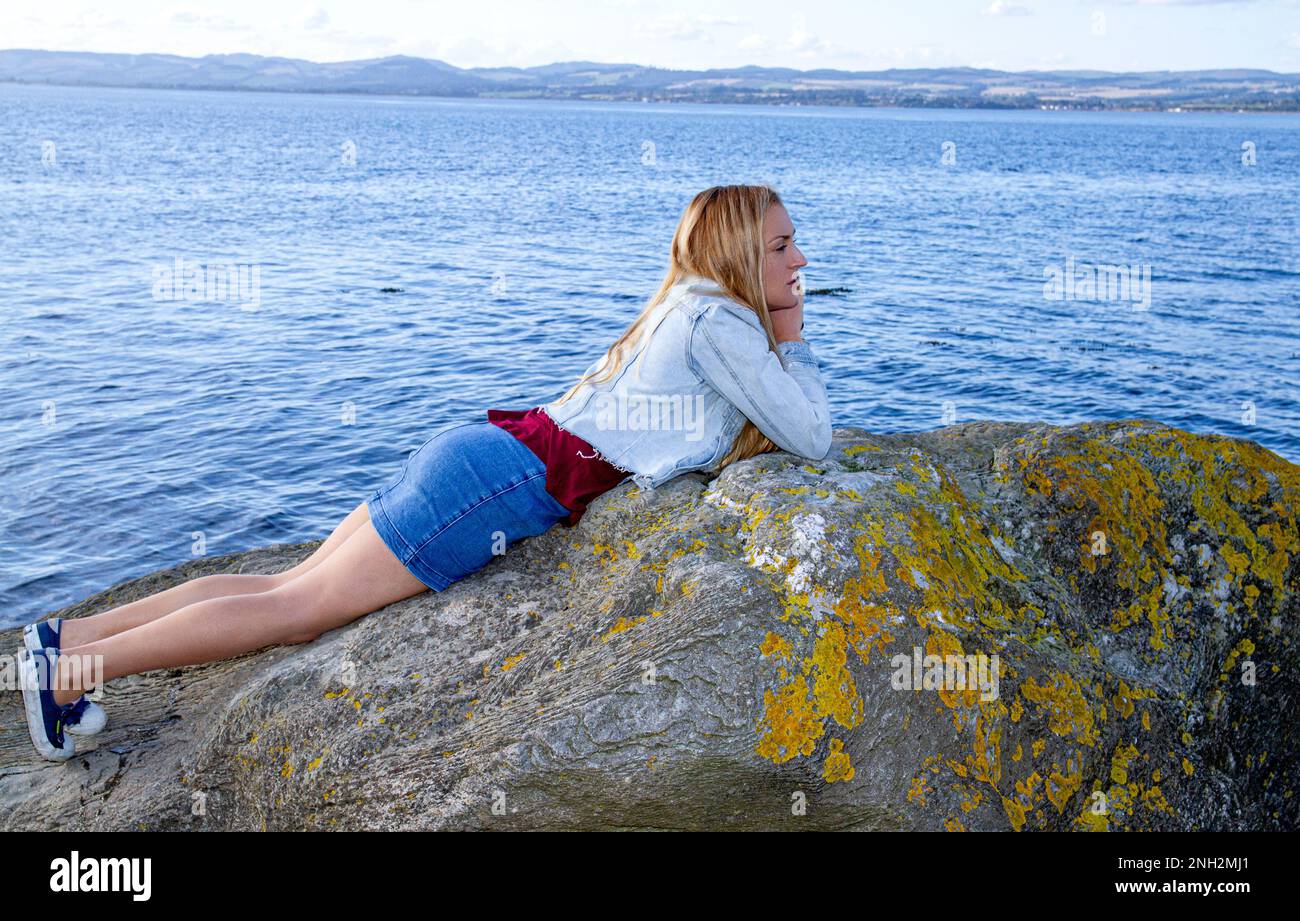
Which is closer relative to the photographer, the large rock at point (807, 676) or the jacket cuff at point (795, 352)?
the large rock at point (807, 676)

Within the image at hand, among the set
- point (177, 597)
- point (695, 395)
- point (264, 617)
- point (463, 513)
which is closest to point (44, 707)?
point (177, 597)

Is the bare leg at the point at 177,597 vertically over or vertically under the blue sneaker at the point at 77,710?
over

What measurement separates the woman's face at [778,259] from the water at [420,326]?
30.8ft

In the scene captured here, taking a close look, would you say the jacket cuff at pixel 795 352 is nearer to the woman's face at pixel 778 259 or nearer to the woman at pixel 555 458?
the woman at pixel 555 458

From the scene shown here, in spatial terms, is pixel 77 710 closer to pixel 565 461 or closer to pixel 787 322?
pixel 565 461

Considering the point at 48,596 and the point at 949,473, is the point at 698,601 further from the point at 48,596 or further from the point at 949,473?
the point at 48,596

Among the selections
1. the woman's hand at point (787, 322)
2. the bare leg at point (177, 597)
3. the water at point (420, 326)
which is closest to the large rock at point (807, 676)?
the bare leg at point (177, 597)

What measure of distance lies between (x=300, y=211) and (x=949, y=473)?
1726 inches

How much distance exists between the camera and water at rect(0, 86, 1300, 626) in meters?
14.9

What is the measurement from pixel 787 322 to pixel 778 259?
330mm

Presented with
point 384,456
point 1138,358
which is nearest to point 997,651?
point 384,456

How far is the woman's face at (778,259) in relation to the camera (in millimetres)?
4973

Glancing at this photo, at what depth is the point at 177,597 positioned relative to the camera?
513 cm

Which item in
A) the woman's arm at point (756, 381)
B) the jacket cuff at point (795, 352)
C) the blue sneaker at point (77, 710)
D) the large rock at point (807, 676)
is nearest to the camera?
the large rock at point (807, 676)
